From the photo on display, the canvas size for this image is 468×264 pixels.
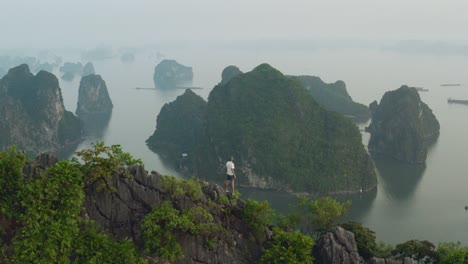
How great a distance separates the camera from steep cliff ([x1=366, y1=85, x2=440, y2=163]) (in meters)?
64.0

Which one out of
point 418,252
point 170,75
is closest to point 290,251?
point 418,252

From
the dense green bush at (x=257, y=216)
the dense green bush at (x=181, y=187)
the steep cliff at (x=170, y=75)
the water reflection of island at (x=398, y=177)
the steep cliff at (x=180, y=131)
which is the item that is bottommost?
the water reflection of island at (x=398, y=177)

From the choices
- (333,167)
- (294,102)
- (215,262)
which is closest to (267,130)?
(294,102)

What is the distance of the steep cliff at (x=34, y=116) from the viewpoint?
72.9 m

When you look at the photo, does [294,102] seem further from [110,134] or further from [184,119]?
[110,134]

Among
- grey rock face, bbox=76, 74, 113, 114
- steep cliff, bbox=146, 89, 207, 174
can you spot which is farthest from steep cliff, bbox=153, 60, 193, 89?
steep cliff, bbox=146, 89, 207, 174

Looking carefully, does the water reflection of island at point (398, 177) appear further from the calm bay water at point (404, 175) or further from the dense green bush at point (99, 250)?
the dense green bush at point (99, 250)

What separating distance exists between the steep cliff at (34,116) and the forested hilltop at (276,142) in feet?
76.2

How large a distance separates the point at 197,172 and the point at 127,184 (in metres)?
42.4

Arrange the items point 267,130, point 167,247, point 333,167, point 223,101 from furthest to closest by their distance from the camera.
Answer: point 223,101 < point 267,130 < point 333,167 < point 167,247

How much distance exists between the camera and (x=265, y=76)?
66188mm

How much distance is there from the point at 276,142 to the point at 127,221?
140 feet

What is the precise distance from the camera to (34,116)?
7806cm

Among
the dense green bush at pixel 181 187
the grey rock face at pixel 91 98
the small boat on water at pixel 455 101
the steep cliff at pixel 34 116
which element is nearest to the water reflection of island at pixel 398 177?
the dense green bush at pixel 181 187
